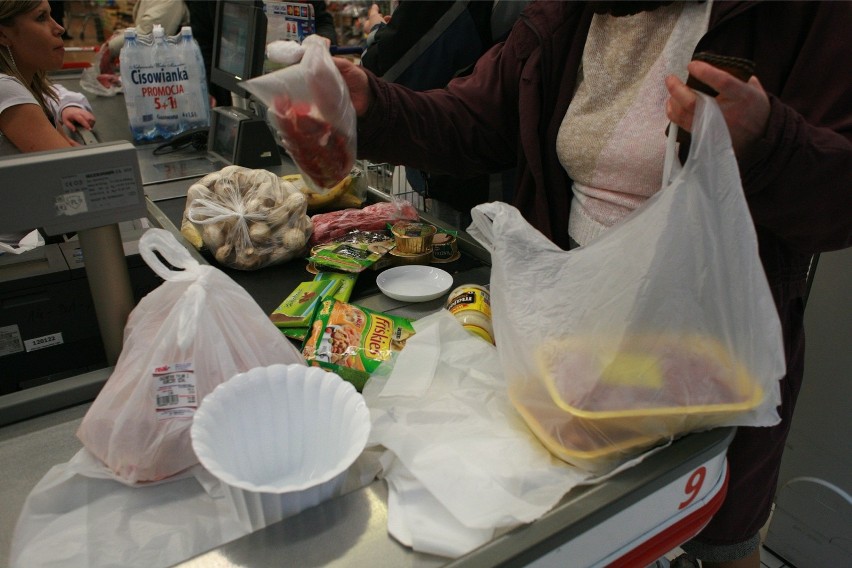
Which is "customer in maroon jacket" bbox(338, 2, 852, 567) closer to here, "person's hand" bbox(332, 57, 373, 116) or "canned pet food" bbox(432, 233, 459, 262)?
"person's hand" bbox(332, 57, 373, 116)

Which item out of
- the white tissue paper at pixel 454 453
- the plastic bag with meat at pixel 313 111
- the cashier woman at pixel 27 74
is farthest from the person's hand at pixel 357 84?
the cashier woman at pixel 27 74

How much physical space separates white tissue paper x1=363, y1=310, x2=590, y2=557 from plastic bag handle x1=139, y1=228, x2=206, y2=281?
1.03 feet

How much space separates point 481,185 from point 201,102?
4.47ft

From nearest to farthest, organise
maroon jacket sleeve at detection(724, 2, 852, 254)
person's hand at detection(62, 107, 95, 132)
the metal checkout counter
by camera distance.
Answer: the metal checkout counter, maroon jacket sleeve at detection(724, 2, 852, 254), person's hand at detection(62, 107, 95, 132)

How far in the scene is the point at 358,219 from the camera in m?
1.65

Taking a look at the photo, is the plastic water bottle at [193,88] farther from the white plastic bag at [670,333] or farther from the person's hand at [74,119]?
the white plastic bag at [670,333]

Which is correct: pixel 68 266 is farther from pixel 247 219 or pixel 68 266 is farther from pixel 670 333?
pixel 670 333

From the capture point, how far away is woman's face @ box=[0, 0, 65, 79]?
5.91 feet

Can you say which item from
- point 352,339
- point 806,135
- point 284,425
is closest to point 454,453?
point 284,425

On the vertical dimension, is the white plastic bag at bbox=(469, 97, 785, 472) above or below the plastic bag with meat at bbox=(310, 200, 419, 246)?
above

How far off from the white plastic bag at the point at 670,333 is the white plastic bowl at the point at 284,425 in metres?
0.25

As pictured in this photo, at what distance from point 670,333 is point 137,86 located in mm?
2403

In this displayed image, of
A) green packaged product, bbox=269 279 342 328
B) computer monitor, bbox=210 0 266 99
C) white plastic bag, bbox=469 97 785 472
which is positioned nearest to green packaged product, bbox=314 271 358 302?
green packaged product, bbox=269 279 342 328

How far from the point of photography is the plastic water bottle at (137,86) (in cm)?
233
